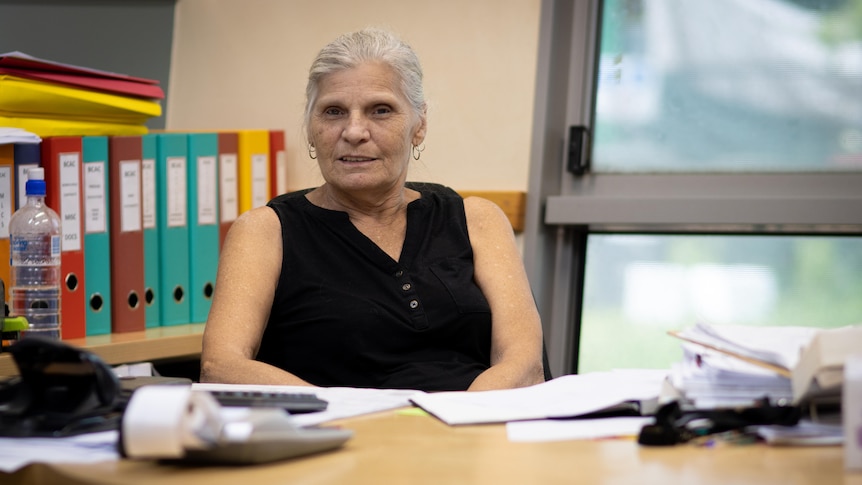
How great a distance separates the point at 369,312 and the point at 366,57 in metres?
0.51

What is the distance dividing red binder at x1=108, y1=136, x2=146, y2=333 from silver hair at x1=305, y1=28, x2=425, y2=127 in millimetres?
554

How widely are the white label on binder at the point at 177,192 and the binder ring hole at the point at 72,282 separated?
29cm

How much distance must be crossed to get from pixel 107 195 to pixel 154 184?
0.44 ft

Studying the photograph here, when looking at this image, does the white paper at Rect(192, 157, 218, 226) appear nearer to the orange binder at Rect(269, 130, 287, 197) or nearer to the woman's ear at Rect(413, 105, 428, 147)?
the orange binder at Rect(269, 130, 287, 197)

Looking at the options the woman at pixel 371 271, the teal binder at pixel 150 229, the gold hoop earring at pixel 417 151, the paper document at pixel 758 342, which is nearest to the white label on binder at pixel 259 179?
the teal binder at pixel 150 229

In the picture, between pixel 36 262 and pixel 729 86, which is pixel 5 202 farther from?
pixel 729 86

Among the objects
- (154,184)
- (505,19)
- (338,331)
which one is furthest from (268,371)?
(505,19)

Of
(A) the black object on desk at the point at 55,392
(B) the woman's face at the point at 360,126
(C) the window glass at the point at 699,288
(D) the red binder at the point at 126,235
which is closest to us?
(A) the black object on desk at the point at 55,392

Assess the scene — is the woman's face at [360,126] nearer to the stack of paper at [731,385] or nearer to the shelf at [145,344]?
the shelf at [145,344]

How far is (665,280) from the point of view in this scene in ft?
9.25

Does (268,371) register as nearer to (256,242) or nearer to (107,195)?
(256,242)

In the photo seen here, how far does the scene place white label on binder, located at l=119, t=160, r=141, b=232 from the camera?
2455 millimetres

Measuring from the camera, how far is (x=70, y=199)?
7.68 feet

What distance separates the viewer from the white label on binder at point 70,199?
2.33m
